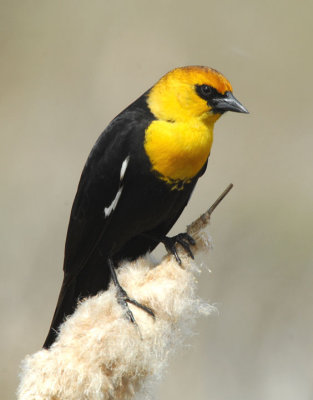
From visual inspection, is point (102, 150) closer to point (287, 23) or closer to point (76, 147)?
point (76, 147)

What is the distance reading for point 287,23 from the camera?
313 centimetres

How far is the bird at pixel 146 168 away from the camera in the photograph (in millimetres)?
2031

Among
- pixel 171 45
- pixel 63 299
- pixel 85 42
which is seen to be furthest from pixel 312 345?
pixel 85 42

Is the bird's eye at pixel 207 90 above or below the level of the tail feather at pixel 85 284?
above

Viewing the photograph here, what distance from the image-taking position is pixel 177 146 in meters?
1.99

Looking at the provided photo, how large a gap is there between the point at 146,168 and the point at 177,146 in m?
0.13

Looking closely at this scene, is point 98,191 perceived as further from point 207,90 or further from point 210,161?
point 210,161

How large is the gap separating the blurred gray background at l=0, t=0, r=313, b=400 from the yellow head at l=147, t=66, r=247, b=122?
0.95 m

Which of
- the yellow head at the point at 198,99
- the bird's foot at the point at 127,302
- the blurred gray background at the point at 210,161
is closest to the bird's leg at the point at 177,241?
the bird's foot at the point at 127,302

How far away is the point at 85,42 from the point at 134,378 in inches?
86.4

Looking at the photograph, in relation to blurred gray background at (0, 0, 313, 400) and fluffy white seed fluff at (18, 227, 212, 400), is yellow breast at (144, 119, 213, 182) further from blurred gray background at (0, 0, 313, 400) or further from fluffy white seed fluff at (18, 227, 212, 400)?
blurred gray background at (0, 0, 313, 400)

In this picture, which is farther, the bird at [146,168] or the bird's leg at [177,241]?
the bird at [146,168]

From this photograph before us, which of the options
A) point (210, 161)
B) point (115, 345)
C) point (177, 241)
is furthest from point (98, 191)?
point (210, 161)

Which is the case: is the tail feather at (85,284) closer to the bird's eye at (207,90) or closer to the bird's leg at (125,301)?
the bird's leg at (125,301)
